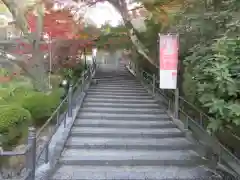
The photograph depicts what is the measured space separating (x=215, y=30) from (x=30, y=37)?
25.4 ft

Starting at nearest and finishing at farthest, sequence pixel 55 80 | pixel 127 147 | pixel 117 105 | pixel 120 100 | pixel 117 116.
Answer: pixel 127 147 < pixel 117 116 < pixel 117 105 < pixel 120 100 < pixel 55 80

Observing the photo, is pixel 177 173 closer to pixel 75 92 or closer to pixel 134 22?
pixel 75 92

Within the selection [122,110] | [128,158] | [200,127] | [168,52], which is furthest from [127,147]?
[122,110]

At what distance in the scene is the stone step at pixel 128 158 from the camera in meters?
6.56

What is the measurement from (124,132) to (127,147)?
0.89m

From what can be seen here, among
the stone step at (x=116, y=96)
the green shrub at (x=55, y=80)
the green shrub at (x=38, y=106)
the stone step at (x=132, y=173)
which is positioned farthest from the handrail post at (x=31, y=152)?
the green shrub at (x=55, y=80)

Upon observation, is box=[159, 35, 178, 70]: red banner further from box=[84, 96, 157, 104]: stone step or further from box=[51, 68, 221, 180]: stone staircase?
box=[84, 96, 157, 104]: stone step

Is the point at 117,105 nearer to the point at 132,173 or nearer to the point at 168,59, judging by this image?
the point at 168,59

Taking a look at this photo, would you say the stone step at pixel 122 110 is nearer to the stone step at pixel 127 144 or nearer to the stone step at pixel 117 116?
the stone step at pixel 117 116

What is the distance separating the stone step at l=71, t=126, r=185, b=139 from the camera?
8172 mm

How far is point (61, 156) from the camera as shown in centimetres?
672

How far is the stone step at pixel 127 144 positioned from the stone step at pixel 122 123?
88 cm

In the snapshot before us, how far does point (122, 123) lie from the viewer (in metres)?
9.05

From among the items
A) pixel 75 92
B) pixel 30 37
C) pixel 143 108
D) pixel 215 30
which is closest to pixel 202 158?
pixel 215 30
